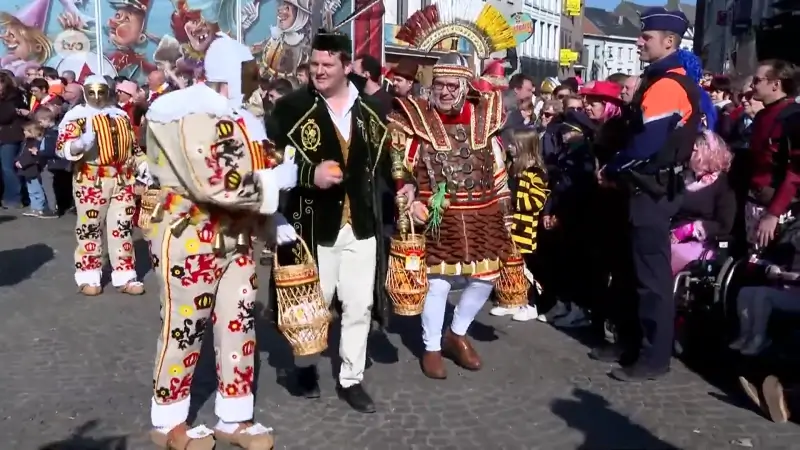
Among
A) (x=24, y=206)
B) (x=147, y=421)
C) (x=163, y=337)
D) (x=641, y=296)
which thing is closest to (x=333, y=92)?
(x=163, y=337)

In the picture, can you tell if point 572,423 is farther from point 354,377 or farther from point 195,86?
point 195,86

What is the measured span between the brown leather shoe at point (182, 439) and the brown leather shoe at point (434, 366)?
1678 mm

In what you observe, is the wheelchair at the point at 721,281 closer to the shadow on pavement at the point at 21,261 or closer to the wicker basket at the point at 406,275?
the wicker basket at the point at 406,275

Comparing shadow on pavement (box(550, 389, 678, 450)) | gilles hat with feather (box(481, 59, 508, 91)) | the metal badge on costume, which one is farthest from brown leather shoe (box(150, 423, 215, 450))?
gilles hat with feather (box(481, 59, 508, 91))

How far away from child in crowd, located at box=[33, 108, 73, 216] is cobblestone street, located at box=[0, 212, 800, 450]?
584 cm

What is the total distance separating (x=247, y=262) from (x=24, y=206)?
10.5 metres

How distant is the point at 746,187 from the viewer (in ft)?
18.6

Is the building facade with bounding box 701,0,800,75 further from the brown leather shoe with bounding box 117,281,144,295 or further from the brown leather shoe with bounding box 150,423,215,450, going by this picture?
the brown leather shoe with bounding box 117,281,144,295

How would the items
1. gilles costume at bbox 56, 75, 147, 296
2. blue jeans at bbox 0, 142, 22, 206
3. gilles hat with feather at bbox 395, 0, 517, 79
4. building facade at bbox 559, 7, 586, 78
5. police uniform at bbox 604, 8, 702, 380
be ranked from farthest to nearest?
building facade at bbox 559, 7, 586, 78 → gilles hat with feather at bbox 395, 0, 517, 79 → blue jeans at bbox 0, 142, 22, 206 → gilles costume at bbox 56, 75, 147, 296 → police uniform at bbox 604, 8, 702, 380

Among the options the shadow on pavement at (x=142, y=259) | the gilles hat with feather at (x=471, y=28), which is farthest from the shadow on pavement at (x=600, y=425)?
the gilles hat with feather at (x=471, y=28)

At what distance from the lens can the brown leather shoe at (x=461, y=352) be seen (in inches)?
215

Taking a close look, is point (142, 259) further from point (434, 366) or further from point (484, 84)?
point (434, 366)

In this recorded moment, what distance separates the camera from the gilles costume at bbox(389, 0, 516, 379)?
505 cm

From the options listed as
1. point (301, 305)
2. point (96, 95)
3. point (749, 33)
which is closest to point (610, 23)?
point (749, 33)
